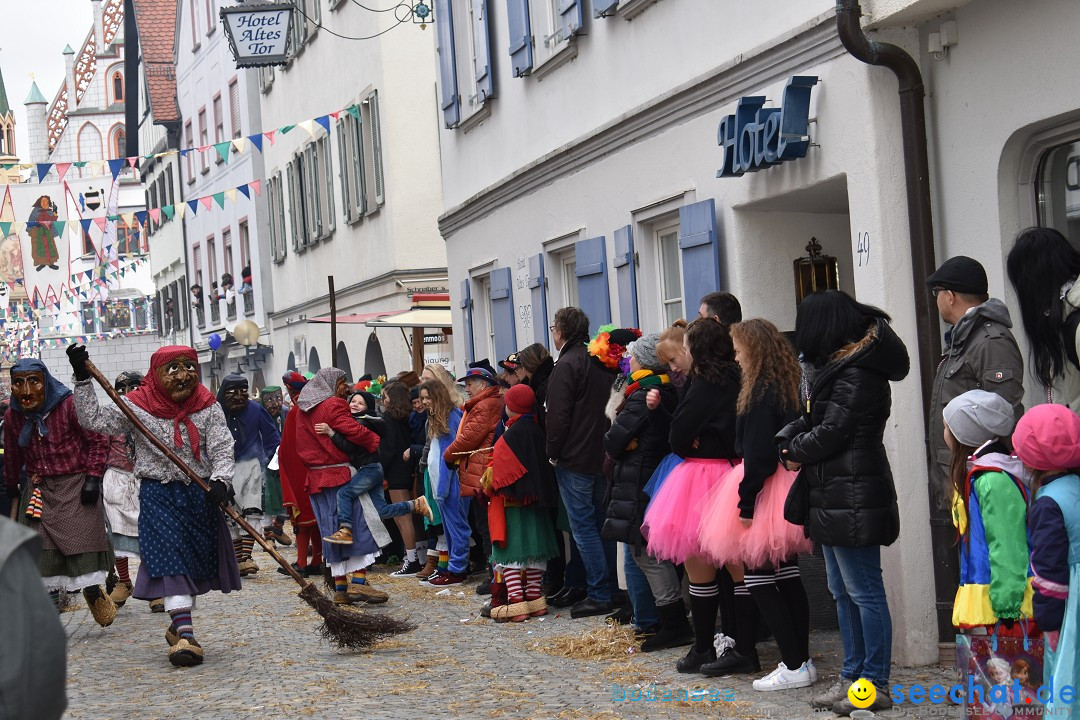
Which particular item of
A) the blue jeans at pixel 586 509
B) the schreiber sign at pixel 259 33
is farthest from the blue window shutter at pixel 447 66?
the blue jeans at pixel 586 509

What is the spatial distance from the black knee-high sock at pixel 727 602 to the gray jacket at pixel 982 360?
1708 mm

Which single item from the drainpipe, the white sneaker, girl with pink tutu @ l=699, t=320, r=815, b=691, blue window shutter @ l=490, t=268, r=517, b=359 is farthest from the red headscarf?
blue window shutter @ l=490, t=268, r=517, b=359

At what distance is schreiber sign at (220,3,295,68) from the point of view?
2073 centimetres

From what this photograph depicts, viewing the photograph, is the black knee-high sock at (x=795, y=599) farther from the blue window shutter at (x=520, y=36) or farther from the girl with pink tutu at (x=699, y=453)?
→ the blue window shutter at (x=520, y=36)

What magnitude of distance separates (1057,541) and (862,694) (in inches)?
78.2

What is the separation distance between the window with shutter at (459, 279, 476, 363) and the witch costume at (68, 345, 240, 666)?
751 cm

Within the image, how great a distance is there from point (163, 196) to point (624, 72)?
1454 inches

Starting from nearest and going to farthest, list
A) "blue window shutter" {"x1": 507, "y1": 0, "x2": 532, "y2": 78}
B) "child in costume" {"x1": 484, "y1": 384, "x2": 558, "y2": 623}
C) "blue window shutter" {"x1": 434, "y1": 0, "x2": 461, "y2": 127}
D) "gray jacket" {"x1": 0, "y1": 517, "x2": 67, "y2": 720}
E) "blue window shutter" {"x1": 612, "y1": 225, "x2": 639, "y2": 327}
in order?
"gray jacket" {"x1": 0, "y1": 517, "x2": 67, "y2": 720} → "child in costume" {"x1": 484, "y1": 384, "x2": 558, "y2": 623} → "blue window shutter" {"x1": 612, "y1": 225, "x2": 639, "y2": 327} → "blue window shutter" {"x1": 507, "y1": 0, "x2": 532, "y2": 78} → "blue window shutter" {"x1": 434, "y1": 0, "x2": 461, "y2": 127}

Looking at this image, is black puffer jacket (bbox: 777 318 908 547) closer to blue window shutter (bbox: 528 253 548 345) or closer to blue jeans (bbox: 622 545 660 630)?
blue jeans (bbox: 622 545 660 630)

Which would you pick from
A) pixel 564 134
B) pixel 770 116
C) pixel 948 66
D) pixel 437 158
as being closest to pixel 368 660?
pixel 770 116

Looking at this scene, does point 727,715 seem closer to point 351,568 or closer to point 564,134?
point 351,568

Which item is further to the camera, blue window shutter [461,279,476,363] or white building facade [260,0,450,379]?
white building facade [260,0,450,379]

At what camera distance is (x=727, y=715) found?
6977 millimetres

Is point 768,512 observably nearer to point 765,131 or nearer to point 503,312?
point 765,131
